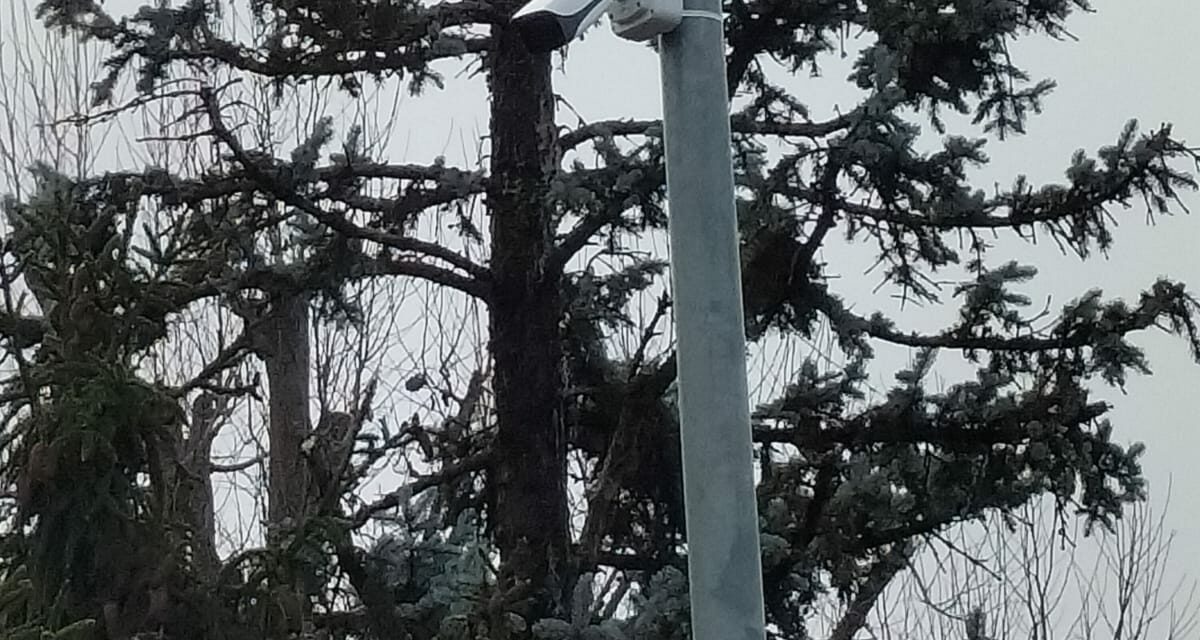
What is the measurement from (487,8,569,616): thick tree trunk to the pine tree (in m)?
0.01

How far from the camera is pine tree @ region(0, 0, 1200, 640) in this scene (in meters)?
4.87

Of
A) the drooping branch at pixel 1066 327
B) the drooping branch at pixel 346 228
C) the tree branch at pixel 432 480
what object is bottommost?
the tree branch at pixel 432 480

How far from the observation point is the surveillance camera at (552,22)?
260 cm

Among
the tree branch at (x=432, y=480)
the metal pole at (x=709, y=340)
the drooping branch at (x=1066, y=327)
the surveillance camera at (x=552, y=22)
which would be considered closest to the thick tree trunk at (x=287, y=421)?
the tree branch at (x=432, y=480)

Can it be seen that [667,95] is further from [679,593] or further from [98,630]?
[679,593]

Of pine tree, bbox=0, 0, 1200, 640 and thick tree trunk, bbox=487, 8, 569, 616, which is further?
thick tree trunk, bbox=487, 8, 569, 616

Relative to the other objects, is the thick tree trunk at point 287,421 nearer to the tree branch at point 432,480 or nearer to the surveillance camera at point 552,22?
the tree branch at point 432,480

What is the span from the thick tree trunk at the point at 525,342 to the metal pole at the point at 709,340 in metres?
2.75

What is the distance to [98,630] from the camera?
380cm

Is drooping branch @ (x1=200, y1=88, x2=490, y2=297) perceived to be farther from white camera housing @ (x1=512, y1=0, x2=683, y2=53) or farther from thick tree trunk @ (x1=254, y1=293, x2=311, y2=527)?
thick tree trunk @ (x1=254, y1=293, x2=311, y2=527)

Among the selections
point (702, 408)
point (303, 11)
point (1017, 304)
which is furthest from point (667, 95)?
point (1017, 304)

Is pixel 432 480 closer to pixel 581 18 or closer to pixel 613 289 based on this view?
pixel 613 289

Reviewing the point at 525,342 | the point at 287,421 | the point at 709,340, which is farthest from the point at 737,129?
the point at 287,421

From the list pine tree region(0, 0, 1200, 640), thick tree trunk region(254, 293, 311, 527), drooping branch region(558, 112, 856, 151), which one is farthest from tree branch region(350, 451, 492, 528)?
thick tree trunk region(254, 293, 311, 527)
